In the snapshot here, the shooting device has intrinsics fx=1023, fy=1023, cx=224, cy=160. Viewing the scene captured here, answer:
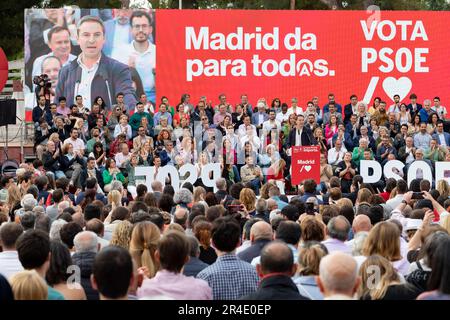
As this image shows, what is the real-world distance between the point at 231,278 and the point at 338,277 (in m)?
1.89

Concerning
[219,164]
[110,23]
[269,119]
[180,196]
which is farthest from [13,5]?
[180,196]

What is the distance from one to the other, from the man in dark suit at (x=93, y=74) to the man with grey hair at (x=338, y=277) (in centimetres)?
2068

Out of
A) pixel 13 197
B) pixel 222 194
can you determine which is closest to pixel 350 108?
pixel 222 194

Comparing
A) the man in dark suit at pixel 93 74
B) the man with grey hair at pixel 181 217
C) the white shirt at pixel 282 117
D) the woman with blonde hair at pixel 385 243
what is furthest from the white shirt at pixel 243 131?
the woman with blonde hair at pixel 385 243

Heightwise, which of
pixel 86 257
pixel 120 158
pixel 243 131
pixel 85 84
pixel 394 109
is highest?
pixel 85 84

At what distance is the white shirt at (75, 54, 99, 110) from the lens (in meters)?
26.0

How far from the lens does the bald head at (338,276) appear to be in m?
5.45

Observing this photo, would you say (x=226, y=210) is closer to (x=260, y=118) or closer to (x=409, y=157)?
(x=409, y=157)

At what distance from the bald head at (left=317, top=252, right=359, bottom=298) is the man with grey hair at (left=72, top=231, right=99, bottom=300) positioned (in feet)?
7.08

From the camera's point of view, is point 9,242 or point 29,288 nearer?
point 29,288

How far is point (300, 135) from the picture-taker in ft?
72.6

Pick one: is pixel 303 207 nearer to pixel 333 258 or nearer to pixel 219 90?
pixel 333 258

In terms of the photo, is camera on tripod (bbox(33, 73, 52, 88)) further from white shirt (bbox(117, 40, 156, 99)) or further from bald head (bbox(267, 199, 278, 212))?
bald head (bbox(267, 199, 278, 212))

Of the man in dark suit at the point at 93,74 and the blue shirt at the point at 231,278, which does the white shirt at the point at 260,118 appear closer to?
the man in dark suit at the point at 93,74
